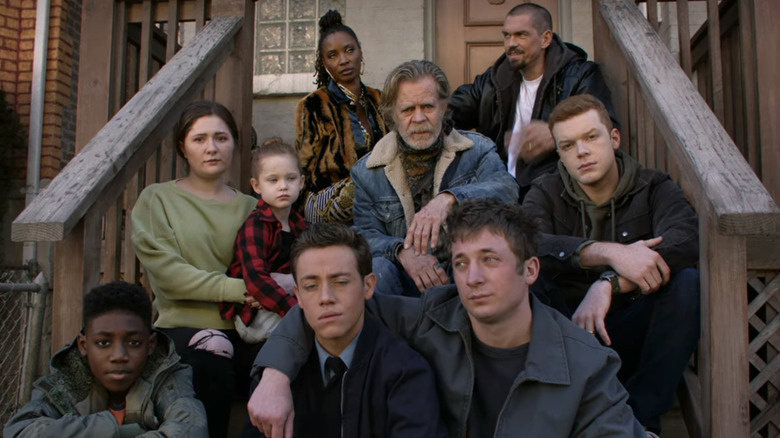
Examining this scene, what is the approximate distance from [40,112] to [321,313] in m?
5.87

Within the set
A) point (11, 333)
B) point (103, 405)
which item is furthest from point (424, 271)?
point (11, 333)

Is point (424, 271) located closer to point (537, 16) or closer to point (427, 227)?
point (427, 227)

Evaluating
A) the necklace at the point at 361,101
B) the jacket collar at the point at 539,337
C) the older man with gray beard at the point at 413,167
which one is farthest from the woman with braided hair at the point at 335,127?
the jacket collar at the point at 539,337

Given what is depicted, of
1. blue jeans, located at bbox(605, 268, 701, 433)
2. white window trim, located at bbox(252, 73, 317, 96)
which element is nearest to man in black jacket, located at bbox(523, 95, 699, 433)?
blue jeans, located at bbox(605, 268, 701, 433)

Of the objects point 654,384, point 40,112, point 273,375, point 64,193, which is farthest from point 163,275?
point 40,112

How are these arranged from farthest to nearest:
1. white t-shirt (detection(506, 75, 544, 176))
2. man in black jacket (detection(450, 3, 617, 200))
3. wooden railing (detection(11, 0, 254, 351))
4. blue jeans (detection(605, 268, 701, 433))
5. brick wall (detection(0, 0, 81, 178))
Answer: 1. brick wall (detection(0, 0, 81, 178))
2. white t-shirt (detection(506, 75, 544, 176))
3. man in black jacket (detection(450, 3, 617, 200))
4. wooden railing (detection(11, 0, 254, 351))
5. blue jeans (detection(605, 268, 701, 433))

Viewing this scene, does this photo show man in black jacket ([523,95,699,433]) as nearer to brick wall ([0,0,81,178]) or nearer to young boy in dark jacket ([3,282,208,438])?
young boy in dark jacket ([3,282,208,438])

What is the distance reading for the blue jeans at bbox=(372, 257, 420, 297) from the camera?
2697mm

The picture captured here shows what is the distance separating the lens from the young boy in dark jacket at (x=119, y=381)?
7.27ft

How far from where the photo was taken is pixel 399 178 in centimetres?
309

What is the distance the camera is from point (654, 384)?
91.5 inches

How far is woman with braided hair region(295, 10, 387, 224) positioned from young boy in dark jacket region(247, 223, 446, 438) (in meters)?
1.22

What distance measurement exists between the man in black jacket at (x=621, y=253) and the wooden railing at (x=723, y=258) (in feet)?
0.32

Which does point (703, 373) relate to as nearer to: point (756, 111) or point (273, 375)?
point (273, 375)
